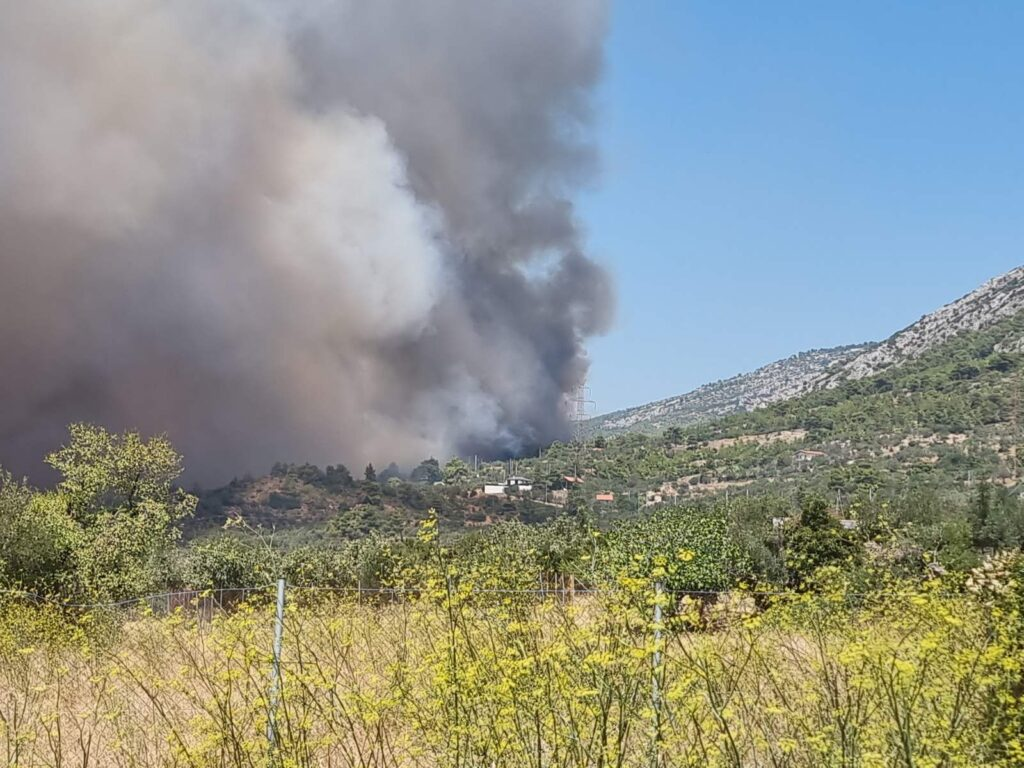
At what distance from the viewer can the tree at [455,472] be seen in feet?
620

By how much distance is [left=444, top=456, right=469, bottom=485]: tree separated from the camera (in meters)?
189

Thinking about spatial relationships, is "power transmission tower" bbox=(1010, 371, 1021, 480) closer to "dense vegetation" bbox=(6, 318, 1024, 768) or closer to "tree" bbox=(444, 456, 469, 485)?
"dense vegetation" bbox=(6, 318, 1024, 768)

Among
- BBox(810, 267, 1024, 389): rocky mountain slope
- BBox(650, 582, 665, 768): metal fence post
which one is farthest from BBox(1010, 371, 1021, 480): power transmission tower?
BBox(650, 582, 665, 768): metal fence post

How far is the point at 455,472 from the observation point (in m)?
193

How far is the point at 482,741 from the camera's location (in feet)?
18.0

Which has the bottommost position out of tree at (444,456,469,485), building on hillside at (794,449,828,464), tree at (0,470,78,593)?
tree at (0,470,78,593)

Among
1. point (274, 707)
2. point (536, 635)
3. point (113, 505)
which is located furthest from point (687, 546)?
point (113, 505)

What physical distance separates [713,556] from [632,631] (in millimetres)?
22376

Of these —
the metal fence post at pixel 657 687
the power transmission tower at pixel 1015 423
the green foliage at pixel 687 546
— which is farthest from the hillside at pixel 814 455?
the metal fence post at pixel 657 687

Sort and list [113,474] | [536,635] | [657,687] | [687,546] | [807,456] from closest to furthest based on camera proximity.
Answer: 1. [657,687]
2. [536,635]
3. [687,546]
4. [113,474]
5. [807,456]

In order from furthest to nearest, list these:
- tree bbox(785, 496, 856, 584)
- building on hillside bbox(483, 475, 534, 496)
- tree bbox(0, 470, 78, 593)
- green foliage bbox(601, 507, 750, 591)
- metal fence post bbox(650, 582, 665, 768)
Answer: building on hillside bbox(483, 475, 534, 496)
tree bbox(785, 496, 856, 584)
tree bbox(0, 470, 78, 593)
green foliage bbox(601, 507, 750, 591)
metal fence post bbox(650, 582, 665, 768)

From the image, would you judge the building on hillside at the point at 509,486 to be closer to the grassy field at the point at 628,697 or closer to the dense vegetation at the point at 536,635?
the dense vegetation at the point at 536,635

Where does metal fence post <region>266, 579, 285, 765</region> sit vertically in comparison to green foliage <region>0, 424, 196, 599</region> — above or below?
below

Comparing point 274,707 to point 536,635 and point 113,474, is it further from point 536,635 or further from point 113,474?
point 113,474
